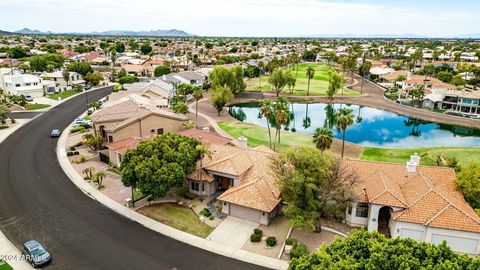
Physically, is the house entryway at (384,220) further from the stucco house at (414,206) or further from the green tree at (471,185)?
the green tree at (471,185)

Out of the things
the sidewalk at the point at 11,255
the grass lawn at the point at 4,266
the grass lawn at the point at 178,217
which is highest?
the grass lawn at the point at 4,266

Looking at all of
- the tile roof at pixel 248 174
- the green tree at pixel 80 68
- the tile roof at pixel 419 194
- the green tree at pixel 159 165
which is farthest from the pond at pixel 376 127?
the green tree at pixel 80 68

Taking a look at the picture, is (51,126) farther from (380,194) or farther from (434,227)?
(434,227)

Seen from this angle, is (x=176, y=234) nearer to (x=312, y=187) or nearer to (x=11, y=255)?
(x=312, y=187)

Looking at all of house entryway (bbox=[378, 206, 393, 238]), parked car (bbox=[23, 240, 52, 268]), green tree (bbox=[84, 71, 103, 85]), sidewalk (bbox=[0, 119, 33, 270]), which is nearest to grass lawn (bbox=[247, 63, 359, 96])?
green tree (bbox=[84, 71, 103, 85])

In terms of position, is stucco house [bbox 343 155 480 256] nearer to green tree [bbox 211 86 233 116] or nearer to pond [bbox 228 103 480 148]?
pond [bbox 228 103 480 148]

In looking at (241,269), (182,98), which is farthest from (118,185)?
(182,98)

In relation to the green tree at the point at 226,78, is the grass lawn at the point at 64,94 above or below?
below
